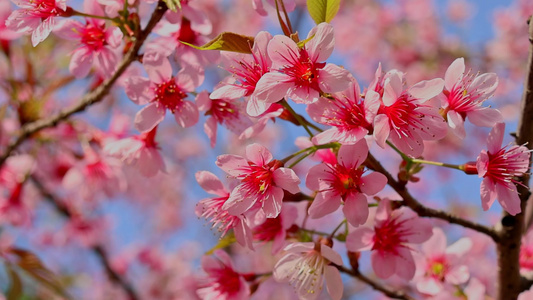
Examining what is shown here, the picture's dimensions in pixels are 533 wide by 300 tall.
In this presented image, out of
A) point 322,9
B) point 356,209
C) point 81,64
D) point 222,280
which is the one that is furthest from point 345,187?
point 81,64

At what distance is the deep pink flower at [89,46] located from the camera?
4.52ft

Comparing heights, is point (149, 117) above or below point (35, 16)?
below

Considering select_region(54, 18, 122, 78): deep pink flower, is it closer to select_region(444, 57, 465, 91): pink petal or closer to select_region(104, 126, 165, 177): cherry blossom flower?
select_region(104, 126, 165, 177): cherry blossom flower

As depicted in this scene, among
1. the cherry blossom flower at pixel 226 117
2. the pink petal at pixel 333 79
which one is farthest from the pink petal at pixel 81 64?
the pink petal at pixel 333 79

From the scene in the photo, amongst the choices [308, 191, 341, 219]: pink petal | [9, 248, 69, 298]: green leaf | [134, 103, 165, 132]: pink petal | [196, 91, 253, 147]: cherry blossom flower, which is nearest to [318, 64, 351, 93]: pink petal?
[308, 191, 341, 219]: pink petal

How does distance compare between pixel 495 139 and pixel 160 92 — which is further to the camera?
pixel 160 92

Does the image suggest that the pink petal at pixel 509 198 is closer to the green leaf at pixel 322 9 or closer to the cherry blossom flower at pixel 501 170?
the cherry blossom flower at pixel 501 170

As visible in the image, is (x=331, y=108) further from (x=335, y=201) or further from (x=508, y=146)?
(x=508, y=146)

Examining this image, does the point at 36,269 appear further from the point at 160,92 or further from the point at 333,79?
the point at 333,79

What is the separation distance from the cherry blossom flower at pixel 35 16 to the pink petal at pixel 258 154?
0.61 meters

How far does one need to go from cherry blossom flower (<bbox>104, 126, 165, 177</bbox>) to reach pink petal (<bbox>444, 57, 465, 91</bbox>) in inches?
31.3

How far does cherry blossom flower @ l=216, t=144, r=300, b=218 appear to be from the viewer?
1.07 metres

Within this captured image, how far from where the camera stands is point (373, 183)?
108 centimetres

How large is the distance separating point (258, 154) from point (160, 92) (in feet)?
1.19
